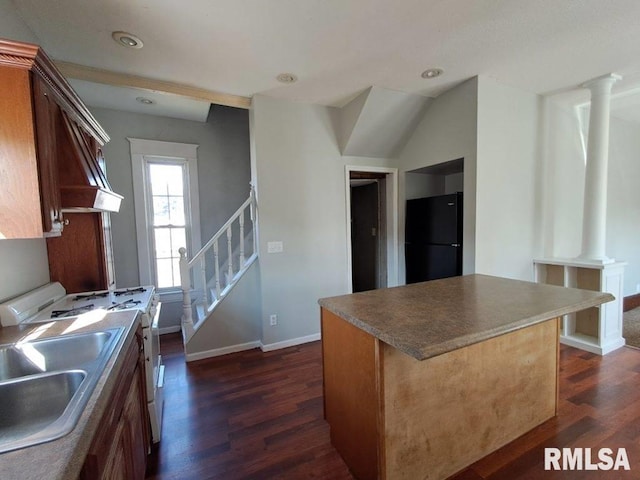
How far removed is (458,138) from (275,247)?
227cm

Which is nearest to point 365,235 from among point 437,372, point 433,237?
point 433,237

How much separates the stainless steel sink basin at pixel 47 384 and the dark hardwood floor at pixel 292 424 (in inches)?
34.3

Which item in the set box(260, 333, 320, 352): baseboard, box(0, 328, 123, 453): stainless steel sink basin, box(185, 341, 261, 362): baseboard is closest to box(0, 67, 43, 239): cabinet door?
box(0, 328, 123, 453): stainless steel sink basin

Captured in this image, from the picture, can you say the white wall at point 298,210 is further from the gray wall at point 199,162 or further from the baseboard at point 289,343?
the gray wall at point 199,162

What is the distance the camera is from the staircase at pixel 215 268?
9.87ft

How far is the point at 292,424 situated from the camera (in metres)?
2.01

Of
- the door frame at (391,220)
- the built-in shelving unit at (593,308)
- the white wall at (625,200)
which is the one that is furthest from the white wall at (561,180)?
the door frame at (391,220)

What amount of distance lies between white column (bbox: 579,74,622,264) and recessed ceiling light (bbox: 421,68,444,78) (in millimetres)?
1611

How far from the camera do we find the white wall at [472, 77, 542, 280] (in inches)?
112

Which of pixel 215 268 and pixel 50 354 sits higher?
pixel 215 268

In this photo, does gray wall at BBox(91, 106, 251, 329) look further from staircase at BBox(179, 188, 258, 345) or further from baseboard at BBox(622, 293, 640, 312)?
baseboard at BBox(622, 293, 640, 312)

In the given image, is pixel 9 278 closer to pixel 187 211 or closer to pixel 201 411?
pixel 201 411

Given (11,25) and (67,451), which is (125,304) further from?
(11,25)

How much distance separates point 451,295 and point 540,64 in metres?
2.37
